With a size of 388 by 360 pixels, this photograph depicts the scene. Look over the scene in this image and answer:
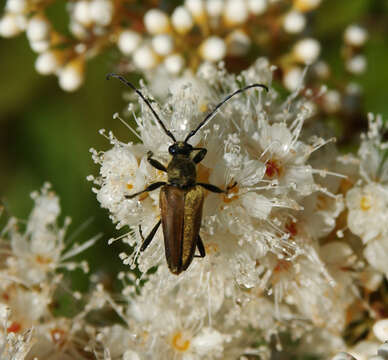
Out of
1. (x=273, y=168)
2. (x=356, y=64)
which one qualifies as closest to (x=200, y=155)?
(x=273, y=168)

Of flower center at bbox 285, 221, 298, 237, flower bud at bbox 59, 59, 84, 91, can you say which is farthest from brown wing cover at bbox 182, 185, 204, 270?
flower bud at bbox 59, 59, 84, 91

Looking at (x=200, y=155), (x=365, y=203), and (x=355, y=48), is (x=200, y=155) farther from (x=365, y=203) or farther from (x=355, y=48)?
(x=355, y=48)

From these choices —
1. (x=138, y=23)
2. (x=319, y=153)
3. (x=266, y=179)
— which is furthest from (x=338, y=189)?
(x=138, y=23)

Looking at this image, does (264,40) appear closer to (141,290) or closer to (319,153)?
(319,153)

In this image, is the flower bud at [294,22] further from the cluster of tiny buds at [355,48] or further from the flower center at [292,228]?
the flower center at [292,228]

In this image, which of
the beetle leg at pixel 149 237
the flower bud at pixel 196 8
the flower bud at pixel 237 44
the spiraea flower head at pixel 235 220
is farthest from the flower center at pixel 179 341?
the flower bud at pixel 196 8

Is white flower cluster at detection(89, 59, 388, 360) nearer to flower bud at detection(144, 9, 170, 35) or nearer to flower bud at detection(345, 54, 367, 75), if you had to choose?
flower bud at detection(144, 9, 170, 35)
